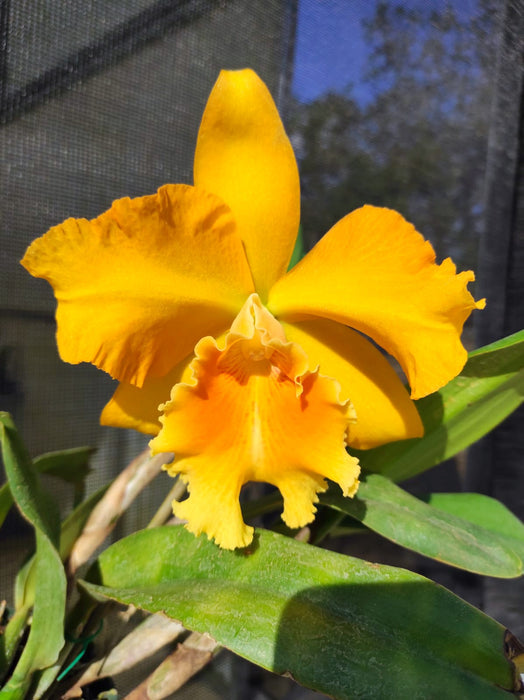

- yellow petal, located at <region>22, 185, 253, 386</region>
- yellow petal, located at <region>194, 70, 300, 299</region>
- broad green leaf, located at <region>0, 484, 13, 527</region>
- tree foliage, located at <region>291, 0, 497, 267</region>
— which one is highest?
tree foliage, located at <region>291, 0, 497, 267</region>

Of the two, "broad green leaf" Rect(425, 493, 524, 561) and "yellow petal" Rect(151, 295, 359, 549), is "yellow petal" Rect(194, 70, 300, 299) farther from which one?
"broad green leaf" Rect(425, 493, 524, 561)

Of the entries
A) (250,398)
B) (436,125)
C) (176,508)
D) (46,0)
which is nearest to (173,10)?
(46,0)

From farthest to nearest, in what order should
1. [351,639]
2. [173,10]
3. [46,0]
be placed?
[173,10] → [46,0] → [351,639]

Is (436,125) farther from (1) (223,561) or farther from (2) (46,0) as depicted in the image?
(1) (223,561)

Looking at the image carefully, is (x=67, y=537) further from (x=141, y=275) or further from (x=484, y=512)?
(x=484, y=512)

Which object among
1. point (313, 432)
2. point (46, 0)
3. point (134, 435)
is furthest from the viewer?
point (134, 435)

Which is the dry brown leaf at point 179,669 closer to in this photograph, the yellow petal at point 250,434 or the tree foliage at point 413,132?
the yellow petal at point 250,434

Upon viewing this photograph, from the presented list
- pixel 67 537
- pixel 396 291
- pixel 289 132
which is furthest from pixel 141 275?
pixel 289 132

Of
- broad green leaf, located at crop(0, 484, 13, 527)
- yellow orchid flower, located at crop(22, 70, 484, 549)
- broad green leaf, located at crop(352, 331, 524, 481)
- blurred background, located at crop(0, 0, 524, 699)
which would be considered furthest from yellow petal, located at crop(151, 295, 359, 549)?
blurred background, located at crop(0, 0, 524, 699)
